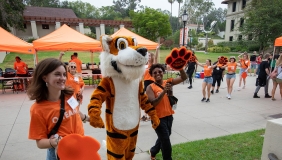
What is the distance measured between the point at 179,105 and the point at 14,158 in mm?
4834

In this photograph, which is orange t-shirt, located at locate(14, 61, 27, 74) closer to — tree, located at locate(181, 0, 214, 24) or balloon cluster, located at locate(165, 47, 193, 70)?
balloon cluster, located at locate(165, 47, 193, 70)

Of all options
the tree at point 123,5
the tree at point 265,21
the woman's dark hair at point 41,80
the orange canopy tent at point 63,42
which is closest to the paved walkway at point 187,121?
the woman's dark hair at point 41,80

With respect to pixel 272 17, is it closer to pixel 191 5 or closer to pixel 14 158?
pixel 14 158

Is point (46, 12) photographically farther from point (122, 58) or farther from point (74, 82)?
point (122, 58)

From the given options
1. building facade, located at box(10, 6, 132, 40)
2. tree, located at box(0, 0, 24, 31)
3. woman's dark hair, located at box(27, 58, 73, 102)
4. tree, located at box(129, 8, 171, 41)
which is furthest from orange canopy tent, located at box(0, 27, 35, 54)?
building facade, located at box(10, 6, 132, 40)

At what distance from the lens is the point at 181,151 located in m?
3.38

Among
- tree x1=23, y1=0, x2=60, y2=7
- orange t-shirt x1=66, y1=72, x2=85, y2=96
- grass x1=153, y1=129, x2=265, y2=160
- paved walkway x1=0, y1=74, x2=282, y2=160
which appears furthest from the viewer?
tree x1=23, y1=0, x2=60, y2=7

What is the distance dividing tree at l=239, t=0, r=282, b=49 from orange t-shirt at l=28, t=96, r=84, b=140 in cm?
2400

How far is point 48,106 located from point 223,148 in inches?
123

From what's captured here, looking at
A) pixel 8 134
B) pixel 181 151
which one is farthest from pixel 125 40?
pixel 8 134

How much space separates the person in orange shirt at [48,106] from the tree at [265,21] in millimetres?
23999

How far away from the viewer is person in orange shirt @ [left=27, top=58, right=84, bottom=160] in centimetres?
159

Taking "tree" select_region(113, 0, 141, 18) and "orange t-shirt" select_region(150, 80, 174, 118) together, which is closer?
"orange t-shirt" select_region(150, 80, 174, 118)

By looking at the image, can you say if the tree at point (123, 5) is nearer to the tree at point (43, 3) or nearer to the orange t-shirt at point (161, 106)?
the tree at point (43, 3)
